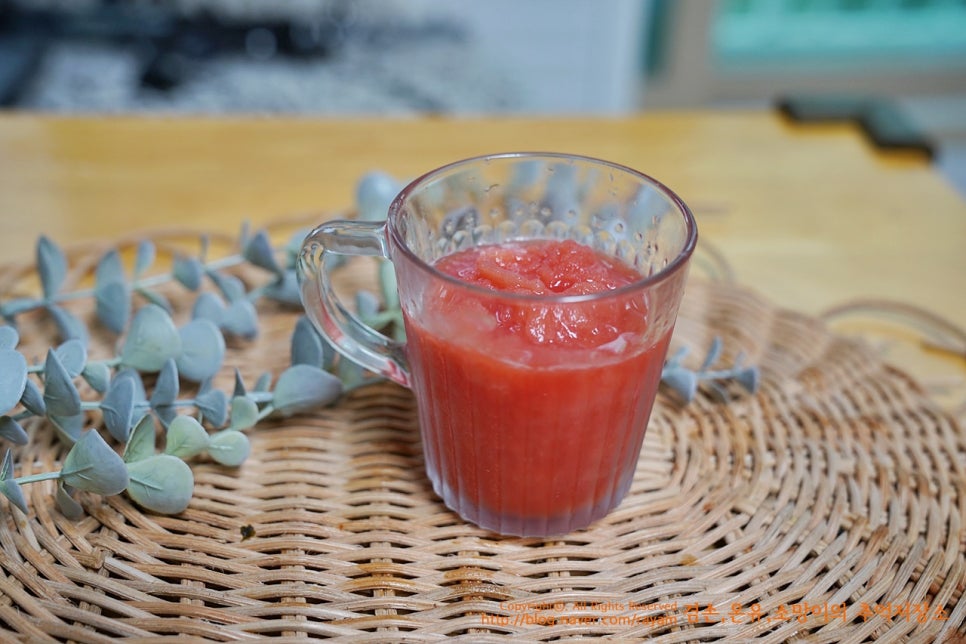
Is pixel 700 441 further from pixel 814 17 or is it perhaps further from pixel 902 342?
pixel 814 17

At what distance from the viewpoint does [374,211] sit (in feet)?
2.90

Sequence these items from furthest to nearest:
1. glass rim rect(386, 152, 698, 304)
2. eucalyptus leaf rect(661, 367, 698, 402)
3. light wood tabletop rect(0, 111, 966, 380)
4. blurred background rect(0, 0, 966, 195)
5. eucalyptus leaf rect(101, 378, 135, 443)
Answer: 1. blurred background rect(0, 0, 966, 195)
2. light wood tabletop rect(0, 111, 966, 380)
3. eucalyptus leaf rect(661, 367, 698, 402)
4. eucalyptus leaf rect(101, 378, 135, 443)
5. glass rim rect(386, 152, 698, 304)

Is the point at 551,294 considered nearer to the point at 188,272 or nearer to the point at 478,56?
the point at 188,272

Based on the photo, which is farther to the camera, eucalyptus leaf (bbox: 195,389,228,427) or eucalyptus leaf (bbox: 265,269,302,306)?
eucalyptus leaf (bbox: 265,269,302,306)

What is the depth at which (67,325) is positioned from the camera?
2.53ft

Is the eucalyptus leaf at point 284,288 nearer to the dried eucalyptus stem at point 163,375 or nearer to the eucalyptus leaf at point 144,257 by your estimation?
the dried eucalyptus stem at point 163,375

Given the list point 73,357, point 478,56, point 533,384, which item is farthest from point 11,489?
point 478,56

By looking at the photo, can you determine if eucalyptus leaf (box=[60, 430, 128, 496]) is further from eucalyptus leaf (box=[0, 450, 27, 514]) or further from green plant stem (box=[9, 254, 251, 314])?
green plant stem (box=[9, 254, 251, 314])

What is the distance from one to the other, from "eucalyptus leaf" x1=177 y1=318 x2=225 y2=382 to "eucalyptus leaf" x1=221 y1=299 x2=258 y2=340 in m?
0.06

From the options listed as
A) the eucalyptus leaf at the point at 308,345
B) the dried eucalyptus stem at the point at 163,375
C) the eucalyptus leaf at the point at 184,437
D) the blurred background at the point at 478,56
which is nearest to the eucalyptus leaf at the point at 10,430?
the dried eucalyptus stem at the point at 163,375

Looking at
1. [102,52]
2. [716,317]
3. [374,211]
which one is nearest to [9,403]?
[374,211]

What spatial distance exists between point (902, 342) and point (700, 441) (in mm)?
316

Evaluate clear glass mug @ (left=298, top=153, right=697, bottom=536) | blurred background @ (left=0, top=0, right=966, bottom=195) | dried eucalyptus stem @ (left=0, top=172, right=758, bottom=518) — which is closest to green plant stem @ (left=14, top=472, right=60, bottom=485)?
dried eucalyptus stem @ (left=0, top=172, right=758, bottom=518)

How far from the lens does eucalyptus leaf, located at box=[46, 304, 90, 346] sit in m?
0.77
